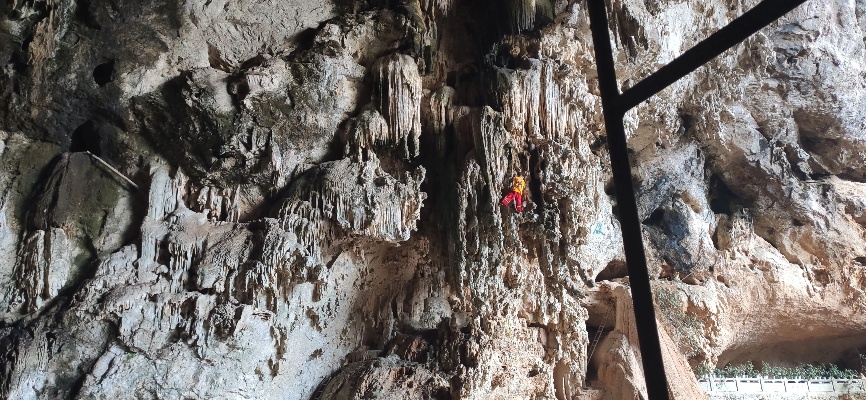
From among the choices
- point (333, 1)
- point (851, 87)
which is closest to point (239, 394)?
point (333, 1)

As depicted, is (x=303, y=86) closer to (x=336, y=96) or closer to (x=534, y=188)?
(x=336, y=96)

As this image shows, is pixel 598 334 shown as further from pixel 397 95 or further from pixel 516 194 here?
pixel 397 95

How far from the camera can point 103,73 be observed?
6.63 meters

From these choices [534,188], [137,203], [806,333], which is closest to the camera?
[137,203]

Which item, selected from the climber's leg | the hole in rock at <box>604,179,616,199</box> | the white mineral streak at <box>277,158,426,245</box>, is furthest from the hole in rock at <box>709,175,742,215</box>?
the white mineral streak at <box>277,158,426,245</box>

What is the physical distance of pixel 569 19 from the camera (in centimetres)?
809

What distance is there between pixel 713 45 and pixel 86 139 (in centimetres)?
702

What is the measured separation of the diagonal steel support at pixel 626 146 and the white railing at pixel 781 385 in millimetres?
9938

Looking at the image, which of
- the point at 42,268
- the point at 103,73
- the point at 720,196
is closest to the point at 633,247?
the point at 42,268

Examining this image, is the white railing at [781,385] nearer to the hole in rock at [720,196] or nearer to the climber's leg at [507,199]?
the hole in rock at [720,196]

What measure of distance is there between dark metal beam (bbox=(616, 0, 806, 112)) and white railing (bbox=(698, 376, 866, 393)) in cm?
1005

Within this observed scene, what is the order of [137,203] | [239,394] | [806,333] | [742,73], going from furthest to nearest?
[806,333] < [742,73] < [137,203] < [239,394]

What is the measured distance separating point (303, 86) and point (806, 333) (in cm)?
1067

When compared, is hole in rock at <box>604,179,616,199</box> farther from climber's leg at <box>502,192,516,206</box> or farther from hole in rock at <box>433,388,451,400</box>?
hole in rock at <box>433,388,451,400</box>
